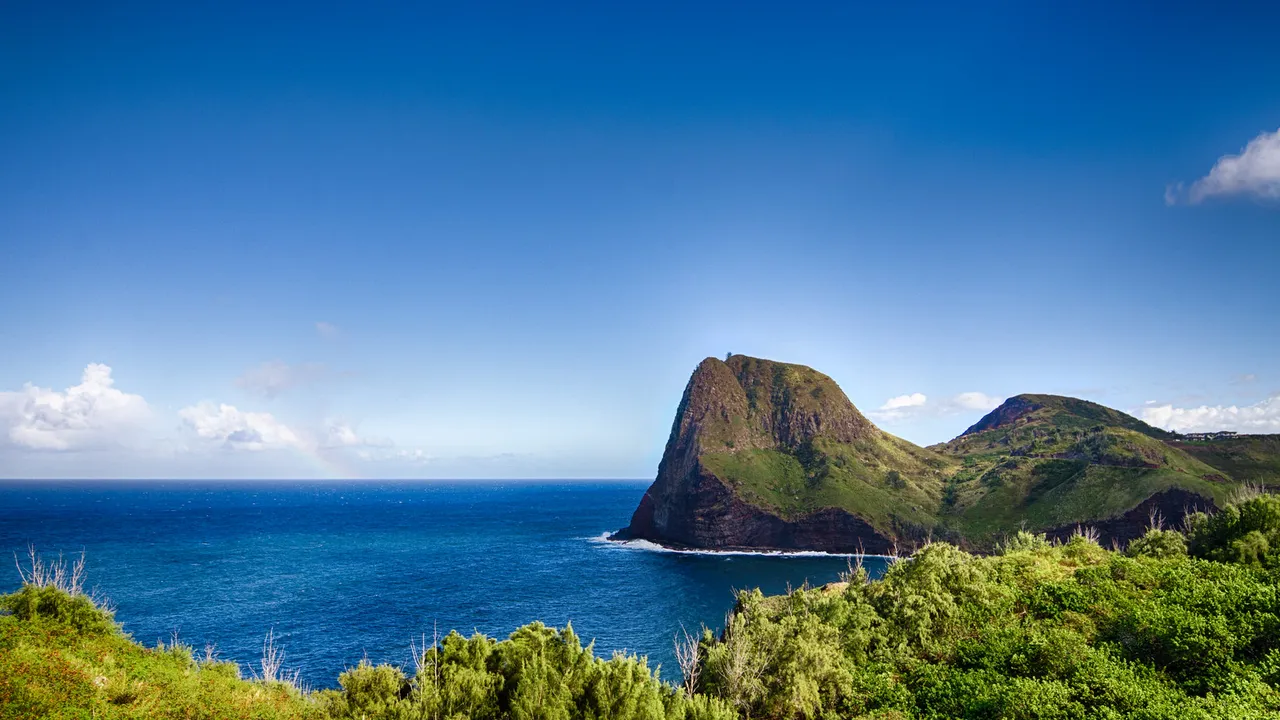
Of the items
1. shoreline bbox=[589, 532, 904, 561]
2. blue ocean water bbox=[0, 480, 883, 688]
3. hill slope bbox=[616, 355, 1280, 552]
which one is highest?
hill slope bbox=[616, 355, 1280, 552]

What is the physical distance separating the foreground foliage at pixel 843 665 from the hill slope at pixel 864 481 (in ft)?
293

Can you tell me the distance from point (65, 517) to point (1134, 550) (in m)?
261

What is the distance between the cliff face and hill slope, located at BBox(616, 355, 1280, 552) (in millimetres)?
345

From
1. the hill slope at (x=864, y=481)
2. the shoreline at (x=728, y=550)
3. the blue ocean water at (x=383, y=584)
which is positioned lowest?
the shoreline at (x=728, y=550)

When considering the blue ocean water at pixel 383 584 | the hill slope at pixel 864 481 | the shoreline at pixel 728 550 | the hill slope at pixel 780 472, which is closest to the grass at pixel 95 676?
the blue ocean water at pixel 383 584

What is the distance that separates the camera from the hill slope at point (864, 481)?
11850 centimetres

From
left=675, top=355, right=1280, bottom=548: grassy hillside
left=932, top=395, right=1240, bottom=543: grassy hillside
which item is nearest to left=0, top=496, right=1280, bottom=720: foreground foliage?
left=932, top=395, right=1240, bottom=543: grassy hillside

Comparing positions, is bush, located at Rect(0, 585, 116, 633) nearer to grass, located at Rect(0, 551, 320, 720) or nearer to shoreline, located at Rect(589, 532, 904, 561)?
grass, located at Rect(0, 551, 320, 720)

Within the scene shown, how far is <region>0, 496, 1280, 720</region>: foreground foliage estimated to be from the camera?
72.4 ft

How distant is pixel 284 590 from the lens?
87938 mm

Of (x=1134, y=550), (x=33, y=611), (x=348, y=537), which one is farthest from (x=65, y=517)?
(x=1134, y=550)

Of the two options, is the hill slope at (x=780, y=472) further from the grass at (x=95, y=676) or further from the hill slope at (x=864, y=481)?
the grass at (x=95, y=676)

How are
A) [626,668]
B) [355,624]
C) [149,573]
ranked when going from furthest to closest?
[149,573]
[355,624]
[626,668]

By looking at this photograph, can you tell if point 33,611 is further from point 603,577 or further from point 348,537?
point 348,537
